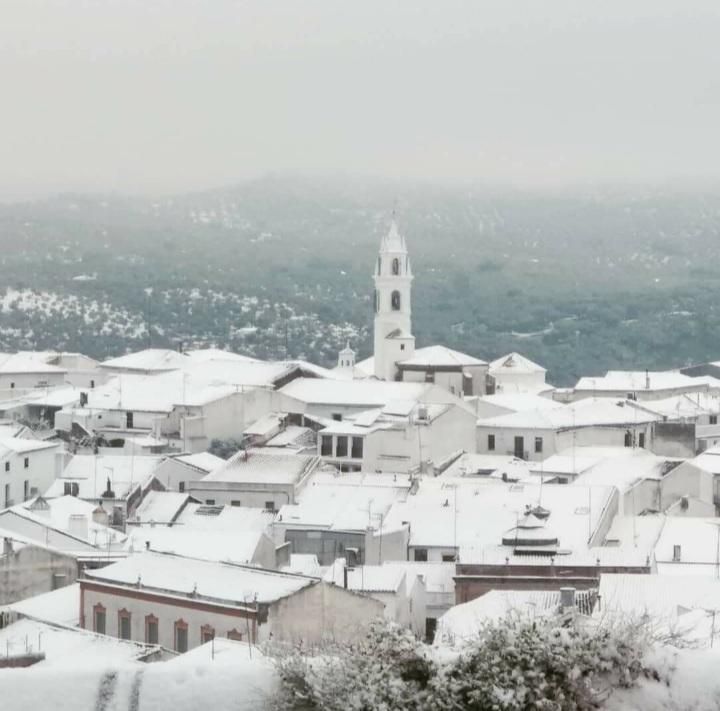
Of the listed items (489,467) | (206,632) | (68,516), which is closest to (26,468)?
(68,516)

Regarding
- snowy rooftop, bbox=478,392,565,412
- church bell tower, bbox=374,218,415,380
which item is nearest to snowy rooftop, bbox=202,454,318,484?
snowy rooftop, bbox=478,392,565,412

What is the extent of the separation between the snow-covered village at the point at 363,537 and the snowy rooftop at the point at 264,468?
88mm

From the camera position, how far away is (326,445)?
162ft

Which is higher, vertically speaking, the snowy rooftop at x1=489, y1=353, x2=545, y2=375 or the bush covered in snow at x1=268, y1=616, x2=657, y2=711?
the bush covered in snow at x1=268, y1=616, x2=657, y2=711

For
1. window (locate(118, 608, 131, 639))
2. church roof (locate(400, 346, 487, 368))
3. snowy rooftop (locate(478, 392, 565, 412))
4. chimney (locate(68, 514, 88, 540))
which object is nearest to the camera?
window (locate(118, 608, 131, 639))

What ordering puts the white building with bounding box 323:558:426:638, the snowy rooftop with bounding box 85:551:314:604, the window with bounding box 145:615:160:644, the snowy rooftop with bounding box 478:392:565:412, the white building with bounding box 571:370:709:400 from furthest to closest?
the white building with bounding box 571:370:709:400 < the snowy rooftop with bounding box 478:392:565:412 < the white building with bounding box 323:558:426:638 < the window with bounding box 145:615:160:644 < the snowy rooftop with bounding box 85:551:314:604

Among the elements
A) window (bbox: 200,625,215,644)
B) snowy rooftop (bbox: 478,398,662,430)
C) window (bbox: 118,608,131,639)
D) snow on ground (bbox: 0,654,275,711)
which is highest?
snow on ground (bbox: 0,654,275,711)

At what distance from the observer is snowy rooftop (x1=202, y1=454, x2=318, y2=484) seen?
140 ft

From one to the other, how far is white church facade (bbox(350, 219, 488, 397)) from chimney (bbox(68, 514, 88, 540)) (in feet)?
103

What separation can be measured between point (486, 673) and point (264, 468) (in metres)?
33.7

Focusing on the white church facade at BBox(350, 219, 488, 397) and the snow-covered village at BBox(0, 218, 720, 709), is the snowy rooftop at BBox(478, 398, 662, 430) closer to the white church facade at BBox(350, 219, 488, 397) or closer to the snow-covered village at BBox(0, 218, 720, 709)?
the snow-covered village at BBox(0, 218, 720, 709)

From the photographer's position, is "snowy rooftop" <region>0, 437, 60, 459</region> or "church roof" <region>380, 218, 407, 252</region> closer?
"snowy rooftop" <region>0, 437, 60, 459</region>

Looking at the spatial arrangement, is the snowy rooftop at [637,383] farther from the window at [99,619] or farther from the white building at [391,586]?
the window at [99,619]

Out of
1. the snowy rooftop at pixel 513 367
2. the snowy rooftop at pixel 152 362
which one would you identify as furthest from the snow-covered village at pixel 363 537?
the snowy rooftop at pixel 513 367
